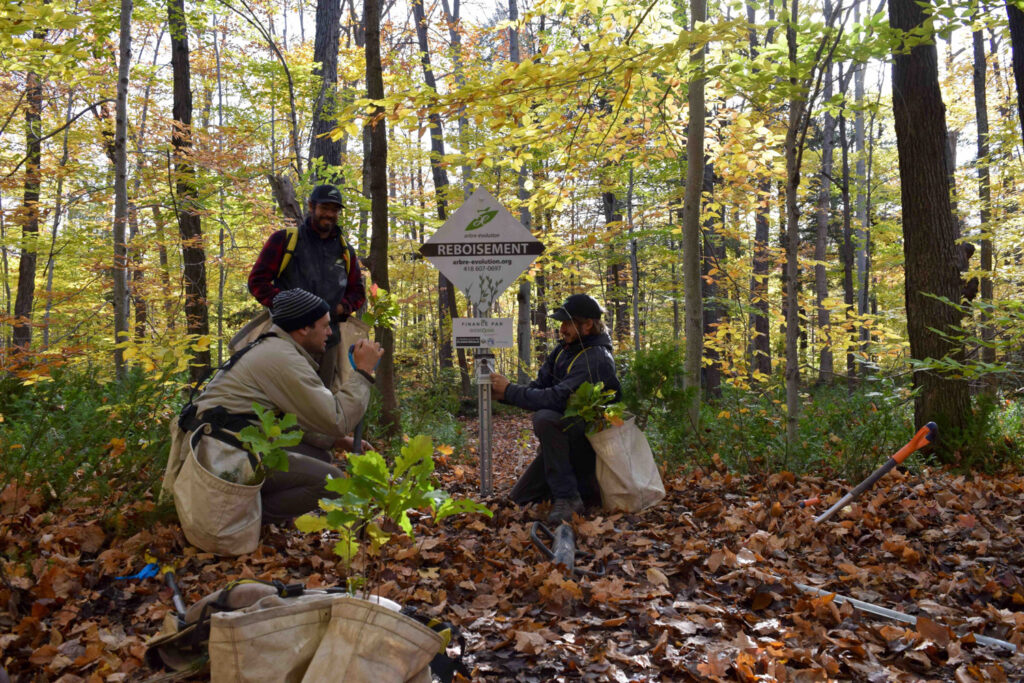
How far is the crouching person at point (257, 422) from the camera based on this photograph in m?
3.37

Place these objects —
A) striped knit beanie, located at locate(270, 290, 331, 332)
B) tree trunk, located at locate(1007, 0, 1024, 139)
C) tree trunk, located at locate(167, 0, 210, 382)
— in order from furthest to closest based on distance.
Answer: tree trunk, located at locate(167, 0, 210, 382), tree trunk, located at locate(1007, 0, 1024, 139), striped knit beanie, located at locate(270, 290, 331, 332)

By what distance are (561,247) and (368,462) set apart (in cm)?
1183

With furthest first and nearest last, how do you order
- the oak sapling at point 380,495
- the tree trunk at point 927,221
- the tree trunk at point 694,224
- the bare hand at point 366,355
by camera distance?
the tree trunk at point 694,224 → the tree trunk at point 927,221 → the bare hand at point 366,355 → the oak sapling at point 380,495

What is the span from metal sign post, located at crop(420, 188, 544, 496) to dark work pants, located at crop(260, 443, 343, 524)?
1530 mm

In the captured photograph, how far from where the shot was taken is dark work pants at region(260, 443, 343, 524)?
384cm

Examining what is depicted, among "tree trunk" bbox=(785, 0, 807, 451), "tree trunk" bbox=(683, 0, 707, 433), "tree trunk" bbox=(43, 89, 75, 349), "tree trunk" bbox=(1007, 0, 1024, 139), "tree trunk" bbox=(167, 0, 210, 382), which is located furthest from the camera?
"tree trunk" bbox=(43, 89, 75, 349)

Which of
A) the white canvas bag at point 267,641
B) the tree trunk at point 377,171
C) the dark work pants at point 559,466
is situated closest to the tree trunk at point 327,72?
the tree trunk at point 377,171

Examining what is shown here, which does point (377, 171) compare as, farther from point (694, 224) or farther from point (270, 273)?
point (694, 224)

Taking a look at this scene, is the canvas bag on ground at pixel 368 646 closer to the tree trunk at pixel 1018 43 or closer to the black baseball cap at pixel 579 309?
the black baseball cap at pixel 579 309

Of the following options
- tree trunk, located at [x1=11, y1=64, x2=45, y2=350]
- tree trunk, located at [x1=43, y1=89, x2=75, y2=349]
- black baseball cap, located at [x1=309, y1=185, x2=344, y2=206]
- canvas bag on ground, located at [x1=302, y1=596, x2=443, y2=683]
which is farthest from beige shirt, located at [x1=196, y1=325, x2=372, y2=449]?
tree trunk, located at [x1=43, y1=89, x2=75, y2=349]

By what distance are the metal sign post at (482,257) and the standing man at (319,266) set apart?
0.70 metres

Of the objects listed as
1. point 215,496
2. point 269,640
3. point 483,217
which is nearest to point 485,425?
point 483,217

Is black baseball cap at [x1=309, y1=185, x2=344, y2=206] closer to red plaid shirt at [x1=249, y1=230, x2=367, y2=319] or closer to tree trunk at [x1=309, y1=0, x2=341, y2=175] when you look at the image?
red plaid shirt at [x1=249, y1=230, x2=367, y2=319]

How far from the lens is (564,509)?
4.63m
